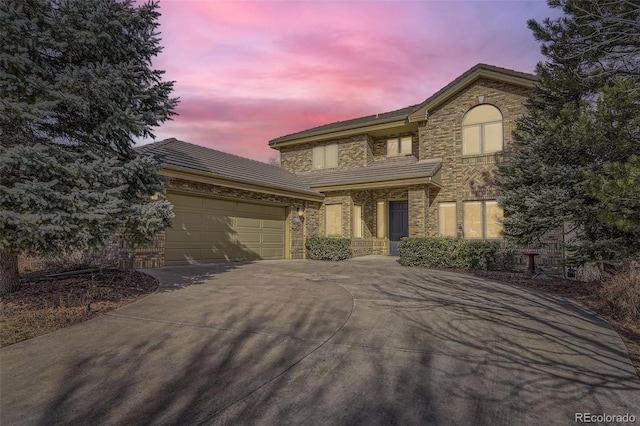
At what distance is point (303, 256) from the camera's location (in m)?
16.3

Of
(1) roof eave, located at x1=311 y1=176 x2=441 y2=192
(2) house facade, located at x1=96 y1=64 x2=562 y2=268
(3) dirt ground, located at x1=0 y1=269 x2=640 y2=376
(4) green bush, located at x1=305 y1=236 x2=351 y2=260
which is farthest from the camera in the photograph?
(4) green bush, located at x1=305 y1=236 x2=351 y2=260

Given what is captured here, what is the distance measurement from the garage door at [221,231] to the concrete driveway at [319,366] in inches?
218

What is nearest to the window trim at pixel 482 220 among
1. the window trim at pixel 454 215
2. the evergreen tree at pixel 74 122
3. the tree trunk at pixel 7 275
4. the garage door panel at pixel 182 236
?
the window trim at pixel 454 215

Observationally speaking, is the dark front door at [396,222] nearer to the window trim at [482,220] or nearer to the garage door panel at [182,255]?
the window trim at [482,220]

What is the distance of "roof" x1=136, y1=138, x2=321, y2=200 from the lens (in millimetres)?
11914

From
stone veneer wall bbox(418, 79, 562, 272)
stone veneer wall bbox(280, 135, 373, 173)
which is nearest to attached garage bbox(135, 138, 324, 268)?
stone veneer wall bbox(280, 135, 373, 173)

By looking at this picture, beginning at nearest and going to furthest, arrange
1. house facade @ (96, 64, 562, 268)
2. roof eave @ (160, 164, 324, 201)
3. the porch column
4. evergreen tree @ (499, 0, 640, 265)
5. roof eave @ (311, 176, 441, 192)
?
evergreen tree @ (499, 0, 640, 265) → roof eave @ (160, 164, 324, 201) → house facade @ (96, 64, 562, 268) → roof eave @ (311, 176, 441, 192) → the porch column

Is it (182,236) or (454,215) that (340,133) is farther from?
(182,236)

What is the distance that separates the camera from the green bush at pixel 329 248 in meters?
15.2

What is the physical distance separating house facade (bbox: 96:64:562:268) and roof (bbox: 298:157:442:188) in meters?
0.06

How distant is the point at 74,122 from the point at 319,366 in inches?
230

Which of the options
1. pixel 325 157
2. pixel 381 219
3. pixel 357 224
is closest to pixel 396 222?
pixel 381 219

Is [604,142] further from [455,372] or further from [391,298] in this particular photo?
[455,372]

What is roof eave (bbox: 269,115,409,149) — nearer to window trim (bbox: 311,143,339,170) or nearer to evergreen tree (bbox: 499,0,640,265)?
window trim (bbox: 311,143,339,170)
